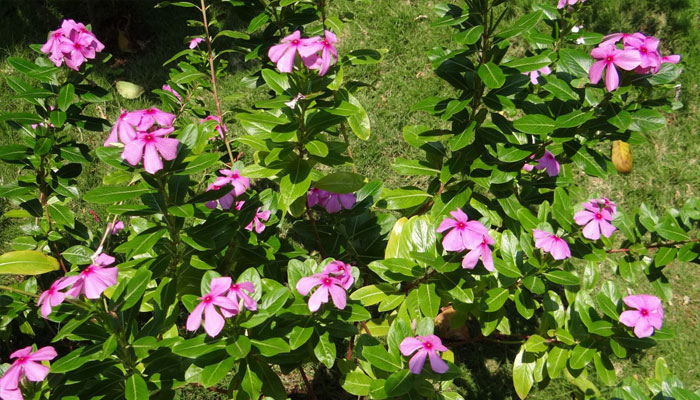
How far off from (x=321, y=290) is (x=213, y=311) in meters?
0.39

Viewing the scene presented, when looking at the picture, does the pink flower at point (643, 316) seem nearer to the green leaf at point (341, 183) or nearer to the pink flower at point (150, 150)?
the green leaf at point (341, 183)

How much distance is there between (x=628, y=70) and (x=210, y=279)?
1.70m

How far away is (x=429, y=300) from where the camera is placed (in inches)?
85.1

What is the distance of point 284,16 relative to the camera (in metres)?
2.71

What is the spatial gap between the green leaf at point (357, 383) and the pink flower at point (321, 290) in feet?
1.43

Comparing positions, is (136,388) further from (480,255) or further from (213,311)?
(480,255)

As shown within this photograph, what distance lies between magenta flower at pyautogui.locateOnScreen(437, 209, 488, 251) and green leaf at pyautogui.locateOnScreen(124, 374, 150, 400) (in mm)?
1101

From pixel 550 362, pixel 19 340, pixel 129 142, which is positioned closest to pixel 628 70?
pixel 550 362

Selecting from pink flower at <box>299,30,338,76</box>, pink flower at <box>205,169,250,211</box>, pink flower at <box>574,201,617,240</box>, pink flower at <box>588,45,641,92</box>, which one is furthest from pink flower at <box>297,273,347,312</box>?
pink flower at <box>588,45,641,92</box>

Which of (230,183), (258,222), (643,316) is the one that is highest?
(230,183)

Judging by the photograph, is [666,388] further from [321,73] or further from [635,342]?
[321,73]

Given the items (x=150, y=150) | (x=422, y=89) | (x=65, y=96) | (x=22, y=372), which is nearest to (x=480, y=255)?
(x=150, y=150)

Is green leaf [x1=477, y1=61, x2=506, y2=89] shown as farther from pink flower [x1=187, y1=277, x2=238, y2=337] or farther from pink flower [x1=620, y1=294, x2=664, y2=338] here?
pink flower [x1=187, y1=277, x2=238, y2=337]

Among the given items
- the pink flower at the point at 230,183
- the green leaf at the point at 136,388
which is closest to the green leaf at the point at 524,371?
the pink flower at the point at 230,183
